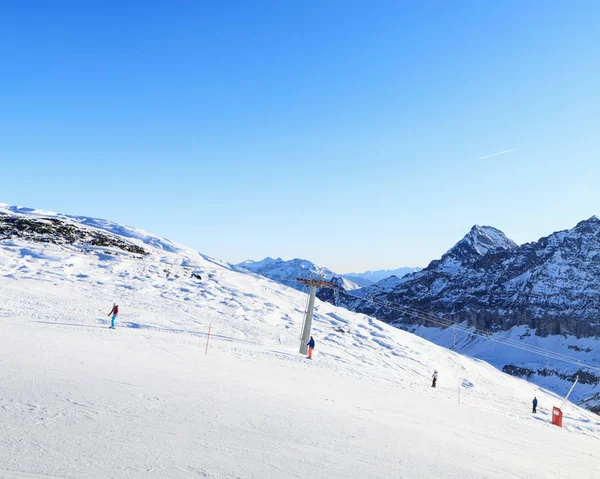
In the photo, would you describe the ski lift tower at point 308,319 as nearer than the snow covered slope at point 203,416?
No

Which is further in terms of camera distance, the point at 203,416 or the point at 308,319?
the point at 308,319

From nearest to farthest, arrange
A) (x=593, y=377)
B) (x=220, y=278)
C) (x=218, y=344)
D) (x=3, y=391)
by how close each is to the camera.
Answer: (x=3, y=391) < (x=218, y=344) < (x=220, y=278) < (x=593, y=377)

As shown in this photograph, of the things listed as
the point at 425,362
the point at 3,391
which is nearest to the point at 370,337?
the point at 425,362

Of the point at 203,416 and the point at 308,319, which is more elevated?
the point at 308,319

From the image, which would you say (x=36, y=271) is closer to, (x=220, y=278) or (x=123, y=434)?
(x=220, y=278)

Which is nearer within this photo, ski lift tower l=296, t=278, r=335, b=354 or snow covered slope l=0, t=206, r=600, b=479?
snow covered slope l=0, t=206, r=600, b=479

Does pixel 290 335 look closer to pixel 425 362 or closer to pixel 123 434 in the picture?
pixel 425 362

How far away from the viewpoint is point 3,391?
29.4 feet

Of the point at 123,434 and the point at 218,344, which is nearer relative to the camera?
the point at 123,434

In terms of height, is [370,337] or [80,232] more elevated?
[80,232]

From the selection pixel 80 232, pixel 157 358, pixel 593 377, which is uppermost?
pixel 80 232

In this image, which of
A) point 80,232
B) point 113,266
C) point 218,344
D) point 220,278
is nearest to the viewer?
point 218,344

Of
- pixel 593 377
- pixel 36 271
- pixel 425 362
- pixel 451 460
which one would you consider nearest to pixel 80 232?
pixel 36 271

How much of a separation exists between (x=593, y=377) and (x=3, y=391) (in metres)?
198
